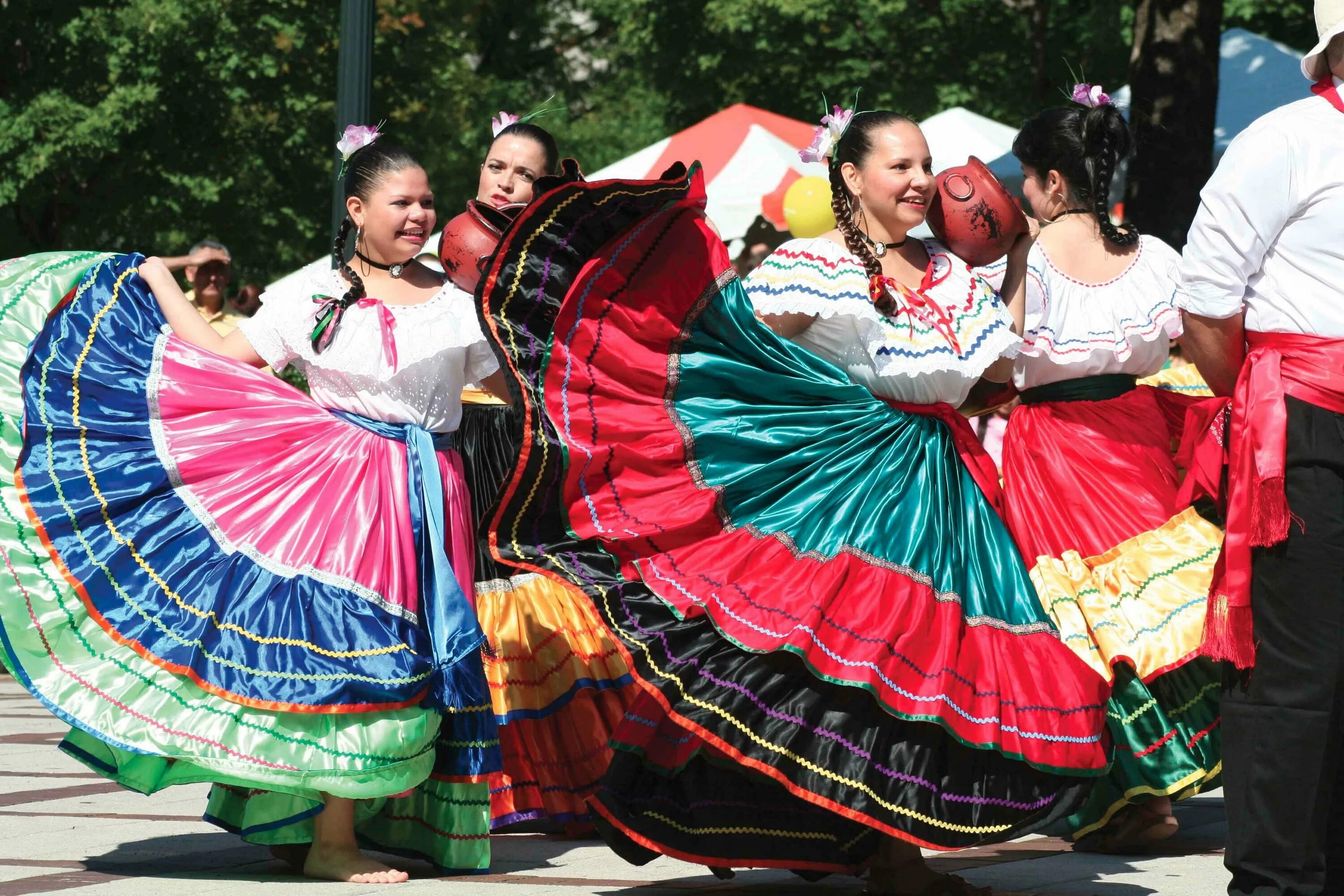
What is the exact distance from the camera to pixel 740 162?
13.7 m

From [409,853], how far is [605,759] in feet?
2.49

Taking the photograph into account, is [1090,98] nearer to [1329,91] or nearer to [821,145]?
[821,145]

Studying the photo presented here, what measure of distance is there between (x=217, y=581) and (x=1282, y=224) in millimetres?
2720

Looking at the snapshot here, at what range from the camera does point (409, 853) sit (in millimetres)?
5023

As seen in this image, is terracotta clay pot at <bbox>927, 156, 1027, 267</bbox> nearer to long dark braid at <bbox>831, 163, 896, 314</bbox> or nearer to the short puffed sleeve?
long dark braid at <bbox>831, 163, 896, 314</bbox>

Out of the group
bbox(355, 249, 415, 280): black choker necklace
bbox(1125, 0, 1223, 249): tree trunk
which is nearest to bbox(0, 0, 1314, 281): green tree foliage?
bbox(1125, 0, 1223, 249): tree trunk

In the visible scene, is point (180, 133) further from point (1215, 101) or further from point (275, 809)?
point (275, 809)

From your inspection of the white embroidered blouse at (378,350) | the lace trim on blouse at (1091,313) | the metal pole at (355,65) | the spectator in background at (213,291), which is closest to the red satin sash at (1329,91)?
the lace trim on blouse at (1091,313)

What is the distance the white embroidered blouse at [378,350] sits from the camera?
16.2 feet

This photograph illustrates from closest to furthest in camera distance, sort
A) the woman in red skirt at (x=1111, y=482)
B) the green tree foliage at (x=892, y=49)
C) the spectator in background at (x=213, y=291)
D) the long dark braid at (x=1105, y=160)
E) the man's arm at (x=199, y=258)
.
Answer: the woman in red skirt at (x=1111, y=482)
the long dark braid at (x=1105, y=160)
the man's arm at (x=199, y=258)
the spectator in background at (x=213, y=291)
the green tree foliage at (x=892, y=49)

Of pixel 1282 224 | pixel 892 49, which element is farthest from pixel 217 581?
pixel 892 49

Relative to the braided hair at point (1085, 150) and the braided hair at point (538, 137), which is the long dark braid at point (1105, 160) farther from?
the braided hair at point (538, 137)

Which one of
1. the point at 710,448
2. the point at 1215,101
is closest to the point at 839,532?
the point at 710,448

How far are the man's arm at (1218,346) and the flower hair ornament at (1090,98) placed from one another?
6.18 ft
